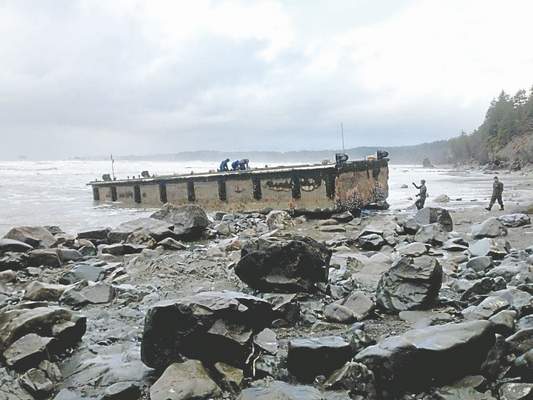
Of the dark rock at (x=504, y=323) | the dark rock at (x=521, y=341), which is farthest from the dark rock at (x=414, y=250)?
the dark rock at (x=521, y=341)

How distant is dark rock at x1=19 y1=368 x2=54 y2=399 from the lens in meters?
Answer: 4.05

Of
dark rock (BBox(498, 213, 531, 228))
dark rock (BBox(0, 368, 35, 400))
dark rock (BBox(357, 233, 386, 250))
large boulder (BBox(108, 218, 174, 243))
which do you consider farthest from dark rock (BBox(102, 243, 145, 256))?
dark rock (BBox(498, 213, 531, 228))

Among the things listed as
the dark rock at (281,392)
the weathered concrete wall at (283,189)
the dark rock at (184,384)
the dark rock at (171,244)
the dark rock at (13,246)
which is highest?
the weathered concrete wall at (283,189)

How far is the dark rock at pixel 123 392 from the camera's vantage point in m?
3.90

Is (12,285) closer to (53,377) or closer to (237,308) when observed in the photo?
(53,377)

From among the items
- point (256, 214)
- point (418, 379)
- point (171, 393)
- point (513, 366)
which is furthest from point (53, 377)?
point (256, 214)

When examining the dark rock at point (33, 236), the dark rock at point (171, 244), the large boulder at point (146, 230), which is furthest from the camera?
the large boulder at point (146, 230)

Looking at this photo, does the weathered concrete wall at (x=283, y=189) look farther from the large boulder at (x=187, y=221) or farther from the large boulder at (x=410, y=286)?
Answer: the large boulder at (x=410, y=286)

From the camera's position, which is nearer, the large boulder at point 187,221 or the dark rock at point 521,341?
the dark rock at point 521,341

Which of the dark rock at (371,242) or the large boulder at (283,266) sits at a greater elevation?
the large boulder at (283,266)

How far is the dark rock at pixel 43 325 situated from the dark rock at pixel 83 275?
2.87m

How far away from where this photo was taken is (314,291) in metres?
6.52

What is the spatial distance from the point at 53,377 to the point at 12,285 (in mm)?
4688

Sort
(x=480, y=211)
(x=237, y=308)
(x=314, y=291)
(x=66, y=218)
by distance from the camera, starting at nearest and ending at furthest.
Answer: (x=237, y=308)
(x=314, y=291)
(x=480, y=211)
(x=66, y=218)
